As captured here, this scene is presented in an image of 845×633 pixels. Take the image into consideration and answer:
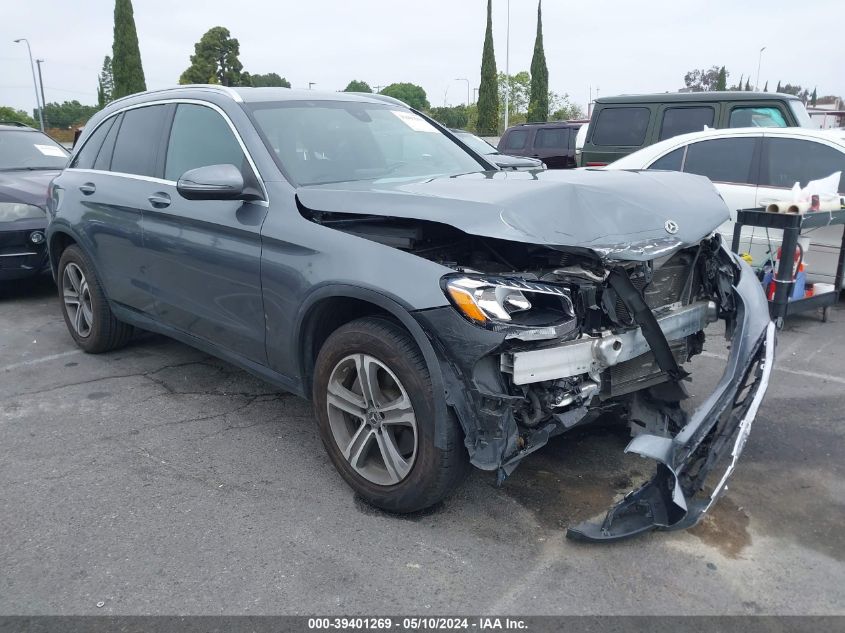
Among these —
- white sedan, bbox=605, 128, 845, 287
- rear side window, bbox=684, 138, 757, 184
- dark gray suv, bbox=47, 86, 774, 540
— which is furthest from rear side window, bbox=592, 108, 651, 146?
dark gray suv, bbox=47, 86, 774, 540

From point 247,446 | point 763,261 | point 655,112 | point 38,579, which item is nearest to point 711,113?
point 655,112

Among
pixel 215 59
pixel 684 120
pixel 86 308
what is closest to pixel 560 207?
pixel 86 308

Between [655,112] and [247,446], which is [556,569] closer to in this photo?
[247,446]

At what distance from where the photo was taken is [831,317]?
6.42 m

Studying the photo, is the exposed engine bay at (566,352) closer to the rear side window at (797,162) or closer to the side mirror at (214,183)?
the side mirror at (214,183)

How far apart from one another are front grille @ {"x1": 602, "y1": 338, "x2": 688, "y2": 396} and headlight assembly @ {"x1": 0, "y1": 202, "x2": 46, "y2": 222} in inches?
254

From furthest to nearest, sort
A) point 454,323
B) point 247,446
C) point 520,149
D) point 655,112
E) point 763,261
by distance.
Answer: point 520,149, point 655,112, point 763,261, point 247,446, point 454,323

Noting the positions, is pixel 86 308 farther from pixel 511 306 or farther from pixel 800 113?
pixel 800 113

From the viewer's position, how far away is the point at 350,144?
406cm

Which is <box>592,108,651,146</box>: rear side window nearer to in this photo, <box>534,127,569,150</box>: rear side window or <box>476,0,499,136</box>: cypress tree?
<box>534,127,569,150</box>: rear side window

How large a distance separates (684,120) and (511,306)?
308 inches

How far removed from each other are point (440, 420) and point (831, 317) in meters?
5.14

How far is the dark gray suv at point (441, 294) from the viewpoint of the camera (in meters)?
2.78

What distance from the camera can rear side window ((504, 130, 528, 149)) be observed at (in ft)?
51.5
